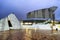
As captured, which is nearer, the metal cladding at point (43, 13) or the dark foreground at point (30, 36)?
the dark foreground at point (30, 36)

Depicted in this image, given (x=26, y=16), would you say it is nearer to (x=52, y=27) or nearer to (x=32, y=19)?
(x=32, y=19)

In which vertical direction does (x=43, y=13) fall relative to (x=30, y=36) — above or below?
above

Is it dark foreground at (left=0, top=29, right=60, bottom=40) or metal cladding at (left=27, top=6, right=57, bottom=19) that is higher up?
metal cladding at (left=27, top=6, right=57, bottom=19)

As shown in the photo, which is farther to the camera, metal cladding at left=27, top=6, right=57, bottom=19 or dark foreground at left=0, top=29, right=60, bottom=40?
metal cladding at left=27, top=6, right=57, bottom=19

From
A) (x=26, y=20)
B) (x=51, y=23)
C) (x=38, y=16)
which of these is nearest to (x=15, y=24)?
(x=26, y=20)

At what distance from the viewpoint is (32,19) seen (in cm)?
859

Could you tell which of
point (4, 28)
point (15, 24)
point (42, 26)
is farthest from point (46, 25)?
point (4, 28)

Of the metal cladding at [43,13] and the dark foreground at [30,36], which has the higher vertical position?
the metal cladding at [43,13]

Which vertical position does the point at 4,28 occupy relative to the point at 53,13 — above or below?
below

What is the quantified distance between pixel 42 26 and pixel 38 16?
533 millimetres

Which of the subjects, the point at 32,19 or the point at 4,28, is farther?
the point at 32,19

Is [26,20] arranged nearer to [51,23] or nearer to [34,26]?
[34,26]

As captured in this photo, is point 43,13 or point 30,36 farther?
point 43,13

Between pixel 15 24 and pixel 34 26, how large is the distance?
98cm
